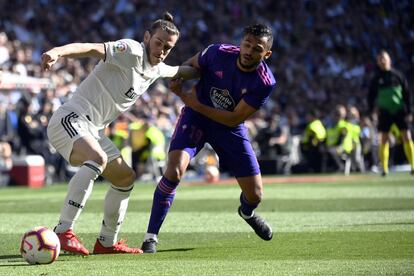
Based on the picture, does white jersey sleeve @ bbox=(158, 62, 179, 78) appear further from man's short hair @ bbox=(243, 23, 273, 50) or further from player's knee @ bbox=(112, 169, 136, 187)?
player's knee @ bbox=(112, 169, 136, 187)

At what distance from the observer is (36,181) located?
2417 centimetres

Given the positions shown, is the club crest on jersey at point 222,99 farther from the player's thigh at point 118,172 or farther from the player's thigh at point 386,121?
the player's thigh at point 386,121

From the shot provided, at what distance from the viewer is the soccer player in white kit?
28.9 feet

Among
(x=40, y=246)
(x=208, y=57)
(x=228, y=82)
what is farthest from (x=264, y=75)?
(x=40, y=246)

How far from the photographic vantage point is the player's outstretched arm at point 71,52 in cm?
810

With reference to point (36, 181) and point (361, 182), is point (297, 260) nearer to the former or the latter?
point (361, 182)

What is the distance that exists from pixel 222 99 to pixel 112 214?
1604mm

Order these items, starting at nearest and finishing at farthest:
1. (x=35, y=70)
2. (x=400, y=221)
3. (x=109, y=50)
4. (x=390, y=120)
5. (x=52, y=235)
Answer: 1. (x=52, y=235)
2. (x=109, y=50)
3. (x=400, y=221)
4. (x=390, y=120)
5. (x=35, y=70)

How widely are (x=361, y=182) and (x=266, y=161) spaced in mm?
7161

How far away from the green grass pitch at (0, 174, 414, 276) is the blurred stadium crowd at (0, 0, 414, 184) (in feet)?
21.6

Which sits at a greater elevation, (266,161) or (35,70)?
(35,70)

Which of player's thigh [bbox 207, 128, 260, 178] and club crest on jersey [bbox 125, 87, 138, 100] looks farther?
player's thigh [bbox 207, 128, 260, 178]

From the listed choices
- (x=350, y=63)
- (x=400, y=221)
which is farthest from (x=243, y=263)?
(x=350, y=63)

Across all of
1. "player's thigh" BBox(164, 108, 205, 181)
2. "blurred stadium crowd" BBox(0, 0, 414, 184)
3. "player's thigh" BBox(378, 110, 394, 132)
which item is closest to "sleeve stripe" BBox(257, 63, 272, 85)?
"player's thigh" BBox(164, 108, 205, 181)
